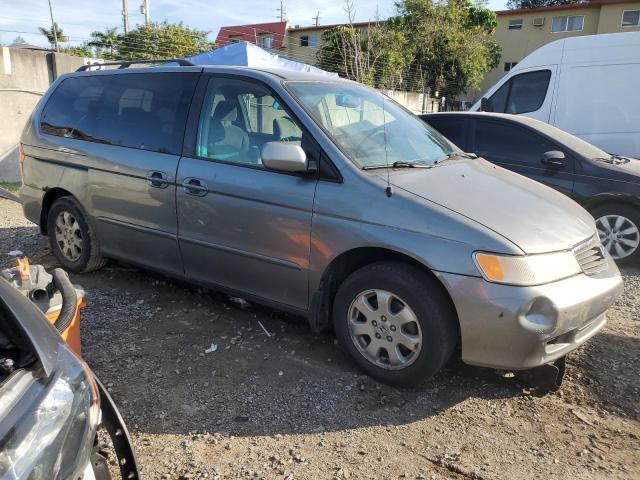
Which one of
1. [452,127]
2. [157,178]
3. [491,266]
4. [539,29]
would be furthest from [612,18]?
[491,266]

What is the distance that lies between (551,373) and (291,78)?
2.55 m

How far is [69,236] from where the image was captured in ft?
15.6

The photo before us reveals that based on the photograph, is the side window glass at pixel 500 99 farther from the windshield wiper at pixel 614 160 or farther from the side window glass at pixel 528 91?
the windshield wiper at pixel 614 160

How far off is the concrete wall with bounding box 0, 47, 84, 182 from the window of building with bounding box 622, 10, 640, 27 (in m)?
30.6

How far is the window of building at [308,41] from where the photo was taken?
37.4 m

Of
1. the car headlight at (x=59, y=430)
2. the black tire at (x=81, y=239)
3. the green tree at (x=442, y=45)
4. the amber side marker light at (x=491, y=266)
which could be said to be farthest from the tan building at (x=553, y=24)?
the car headlight at (x=59, y=430)

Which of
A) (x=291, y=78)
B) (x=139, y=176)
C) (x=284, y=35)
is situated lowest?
(x=139, y=176)

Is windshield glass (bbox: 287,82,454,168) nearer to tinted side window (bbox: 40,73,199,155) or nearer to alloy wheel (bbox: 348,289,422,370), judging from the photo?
alloy wheel (bbox: 348,289,422,370)

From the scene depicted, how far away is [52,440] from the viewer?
1417 mm

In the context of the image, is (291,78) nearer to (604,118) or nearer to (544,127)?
(544,127)

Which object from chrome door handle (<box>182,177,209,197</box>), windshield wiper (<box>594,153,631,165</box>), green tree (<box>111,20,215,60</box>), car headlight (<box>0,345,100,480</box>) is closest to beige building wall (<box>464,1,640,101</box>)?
green tree (<box>111,20,215,60</box>)

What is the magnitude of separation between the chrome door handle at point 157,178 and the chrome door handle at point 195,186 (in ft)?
0.59

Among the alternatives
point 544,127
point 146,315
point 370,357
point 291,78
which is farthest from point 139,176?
point 544,127

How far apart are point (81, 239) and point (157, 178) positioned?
4.23ft
